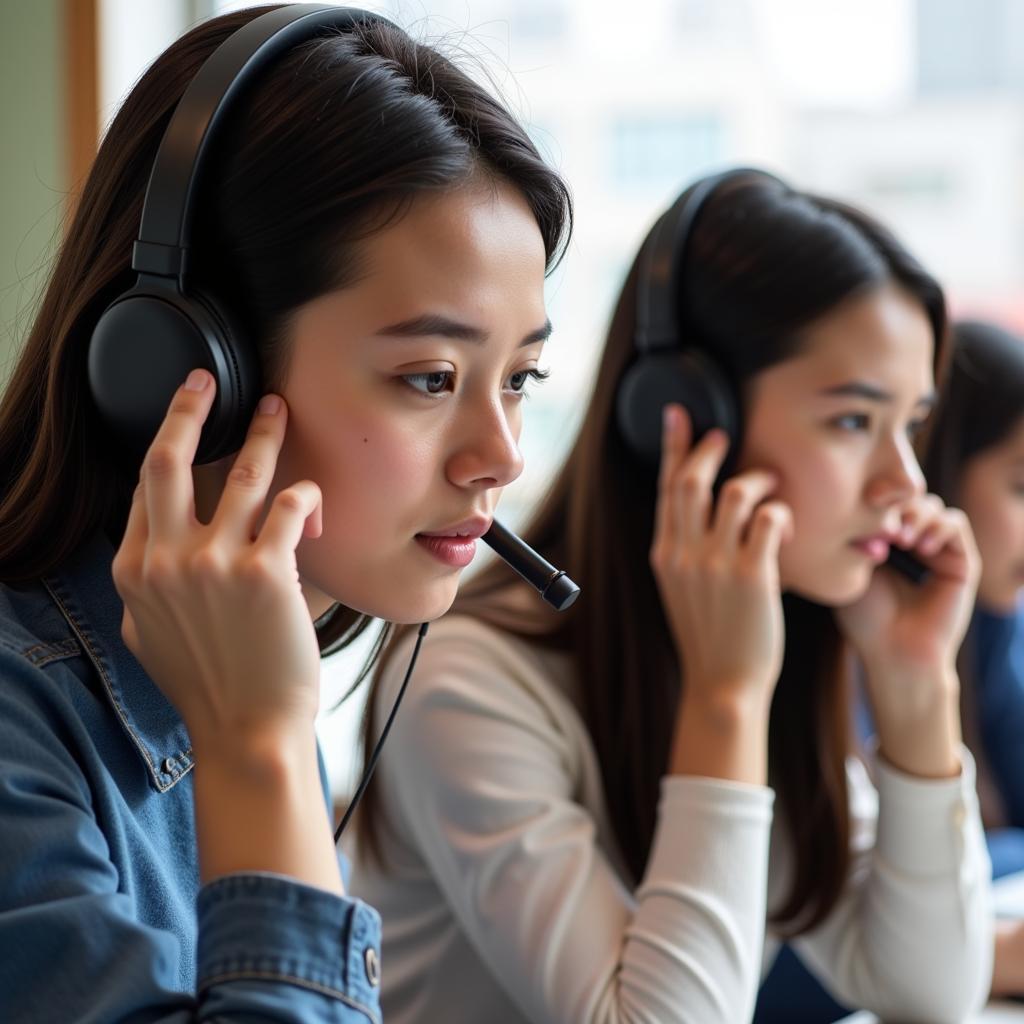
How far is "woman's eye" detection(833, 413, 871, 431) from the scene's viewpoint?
1.22 meters

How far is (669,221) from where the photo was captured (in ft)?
3.96

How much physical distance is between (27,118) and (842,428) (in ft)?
4.26

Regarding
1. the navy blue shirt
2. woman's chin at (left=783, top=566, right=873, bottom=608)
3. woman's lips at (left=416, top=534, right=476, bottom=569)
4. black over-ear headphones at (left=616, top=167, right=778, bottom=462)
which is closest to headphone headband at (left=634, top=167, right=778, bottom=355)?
black over-ear headphones at (left=616, top=167, right=778, bottom=462)

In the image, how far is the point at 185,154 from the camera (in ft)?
2.19

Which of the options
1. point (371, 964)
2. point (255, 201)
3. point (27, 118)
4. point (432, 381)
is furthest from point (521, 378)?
point (27, 118)

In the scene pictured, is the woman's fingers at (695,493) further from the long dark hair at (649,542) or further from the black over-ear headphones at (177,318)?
the black over-ear headphones at (177,318)

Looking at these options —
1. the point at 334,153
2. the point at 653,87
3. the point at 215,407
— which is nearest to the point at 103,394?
the point at 215,407

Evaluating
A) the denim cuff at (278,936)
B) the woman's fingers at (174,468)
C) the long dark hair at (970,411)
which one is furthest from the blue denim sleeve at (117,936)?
the long dark hair at (970,411)

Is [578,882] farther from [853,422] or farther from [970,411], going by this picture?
[970,411]

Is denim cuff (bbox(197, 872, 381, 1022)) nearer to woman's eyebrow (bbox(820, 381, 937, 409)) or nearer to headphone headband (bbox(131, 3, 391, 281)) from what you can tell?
headphone headband (bbox(131, 3, 391, 281))

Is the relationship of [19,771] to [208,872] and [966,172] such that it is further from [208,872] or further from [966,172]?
[966,172]

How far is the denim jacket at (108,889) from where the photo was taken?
22.4 inches

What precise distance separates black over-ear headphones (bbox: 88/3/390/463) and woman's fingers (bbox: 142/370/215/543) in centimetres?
2

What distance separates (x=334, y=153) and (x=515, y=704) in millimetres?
613
